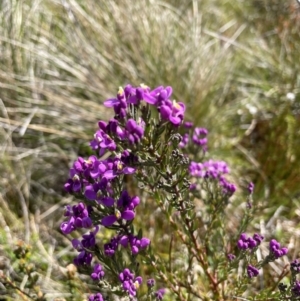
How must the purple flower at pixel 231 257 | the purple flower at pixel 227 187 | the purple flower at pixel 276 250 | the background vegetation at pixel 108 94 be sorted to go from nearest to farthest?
the purple flower at pixel 276 250 < the purple flower at pixel 231 257 < the purple flower at pixel 227 187 < the background vegetation at pixel 108 94

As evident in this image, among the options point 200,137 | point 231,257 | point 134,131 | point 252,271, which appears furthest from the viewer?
point 200,137

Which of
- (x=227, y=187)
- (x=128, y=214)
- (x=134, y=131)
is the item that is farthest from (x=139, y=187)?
(x=227, y=187)

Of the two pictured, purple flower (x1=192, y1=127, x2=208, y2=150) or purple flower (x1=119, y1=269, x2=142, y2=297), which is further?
purple flower (x1=192, y1=127, x2=208, y2=150)

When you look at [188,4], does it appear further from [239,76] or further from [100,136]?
[100,136]

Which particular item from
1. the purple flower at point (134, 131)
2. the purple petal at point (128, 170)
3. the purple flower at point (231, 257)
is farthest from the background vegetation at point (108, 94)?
the purple flower at point (134, 131)

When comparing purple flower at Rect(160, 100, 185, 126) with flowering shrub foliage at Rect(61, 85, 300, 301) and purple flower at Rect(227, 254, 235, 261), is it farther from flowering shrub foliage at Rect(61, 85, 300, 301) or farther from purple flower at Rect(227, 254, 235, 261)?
purple flower at Rect(227, 254, 235, 261)

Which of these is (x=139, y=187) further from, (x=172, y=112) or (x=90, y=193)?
(x=172, y=112)

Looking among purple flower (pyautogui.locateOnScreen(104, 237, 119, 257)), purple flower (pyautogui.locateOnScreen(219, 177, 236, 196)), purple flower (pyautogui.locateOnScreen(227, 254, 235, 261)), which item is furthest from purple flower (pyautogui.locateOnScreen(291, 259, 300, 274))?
purple flower (pyautogui.locateOnScreen(104, 237, 119, 257))

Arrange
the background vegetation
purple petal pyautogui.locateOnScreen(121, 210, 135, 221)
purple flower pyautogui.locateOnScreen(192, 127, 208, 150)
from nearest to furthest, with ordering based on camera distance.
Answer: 1. purple petal pyautogui.locateOnScreen(121, 210, 135, 221)
2. purple flower pyautogui.locateOnScreen(192, 127, 208, 150)
3. the background vegetation

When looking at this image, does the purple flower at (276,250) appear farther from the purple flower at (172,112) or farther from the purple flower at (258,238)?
the purple flower at (172,112)
